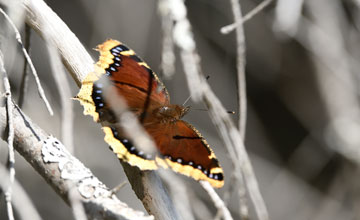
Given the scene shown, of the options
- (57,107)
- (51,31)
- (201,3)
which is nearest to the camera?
(51,31)

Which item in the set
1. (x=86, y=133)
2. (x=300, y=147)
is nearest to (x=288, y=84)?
(x=300, y=147)

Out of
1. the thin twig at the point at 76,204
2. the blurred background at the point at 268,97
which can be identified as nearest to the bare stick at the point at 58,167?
the thin twig at the point at 76,204

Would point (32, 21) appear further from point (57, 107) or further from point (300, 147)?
point (300, 147)

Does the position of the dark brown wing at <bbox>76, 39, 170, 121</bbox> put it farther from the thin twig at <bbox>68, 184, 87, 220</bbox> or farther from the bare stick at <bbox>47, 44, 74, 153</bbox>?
the thin twig at <bbox>68, 184, 87, 220</bbox>

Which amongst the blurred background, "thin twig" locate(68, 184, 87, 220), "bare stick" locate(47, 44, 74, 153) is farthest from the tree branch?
the blurred background

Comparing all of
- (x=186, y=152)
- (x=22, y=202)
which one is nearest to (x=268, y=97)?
(x=186, y=152)

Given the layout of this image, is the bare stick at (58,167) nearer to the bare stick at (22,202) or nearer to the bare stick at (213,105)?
the bare stick at (22,202)
